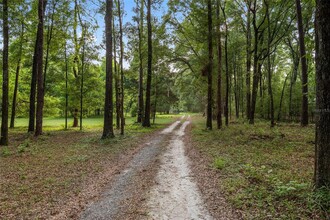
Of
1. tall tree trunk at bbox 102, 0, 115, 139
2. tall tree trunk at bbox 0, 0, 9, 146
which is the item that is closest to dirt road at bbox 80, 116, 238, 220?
tall tree trunk at bbox 102, 0, 115, 139

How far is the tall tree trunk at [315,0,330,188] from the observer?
13.6 ft

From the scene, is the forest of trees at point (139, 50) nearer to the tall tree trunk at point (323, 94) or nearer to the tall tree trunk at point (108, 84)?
the tall tree trunk at point (108, 84)

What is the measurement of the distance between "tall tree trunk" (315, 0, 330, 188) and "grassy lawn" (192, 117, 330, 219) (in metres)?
0.42

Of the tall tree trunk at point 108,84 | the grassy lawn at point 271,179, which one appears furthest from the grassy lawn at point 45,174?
the grassy lawn at point 271,179

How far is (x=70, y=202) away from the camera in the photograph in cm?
534

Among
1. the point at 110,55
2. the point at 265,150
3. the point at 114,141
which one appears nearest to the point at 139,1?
the point at 110,55

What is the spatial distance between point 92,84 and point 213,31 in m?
12.6

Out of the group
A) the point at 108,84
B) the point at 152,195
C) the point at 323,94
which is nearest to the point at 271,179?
the point at 323,94

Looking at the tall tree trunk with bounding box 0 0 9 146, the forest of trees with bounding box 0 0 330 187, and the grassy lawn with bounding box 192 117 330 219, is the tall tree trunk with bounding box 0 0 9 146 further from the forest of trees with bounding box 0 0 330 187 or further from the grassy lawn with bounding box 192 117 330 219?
the grassy lawn with bounding box 192 117 330 219

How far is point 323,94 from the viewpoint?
424 cm

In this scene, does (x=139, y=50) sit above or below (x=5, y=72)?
above

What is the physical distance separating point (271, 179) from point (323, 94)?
2.56 metres

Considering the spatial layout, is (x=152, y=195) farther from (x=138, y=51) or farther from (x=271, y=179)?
(x=138, y=51)

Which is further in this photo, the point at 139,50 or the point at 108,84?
the point at 139,50
